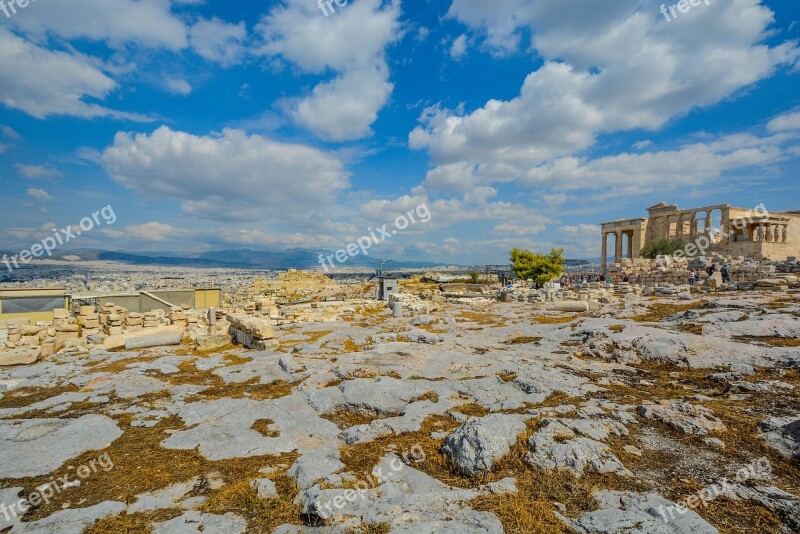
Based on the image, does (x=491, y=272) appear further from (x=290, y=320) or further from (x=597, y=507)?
(x=597, y=507)

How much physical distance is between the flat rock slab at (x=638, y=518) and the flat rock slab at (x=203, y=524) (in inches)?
124

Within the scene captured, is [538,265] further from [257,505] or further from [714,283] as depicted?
[257,505]

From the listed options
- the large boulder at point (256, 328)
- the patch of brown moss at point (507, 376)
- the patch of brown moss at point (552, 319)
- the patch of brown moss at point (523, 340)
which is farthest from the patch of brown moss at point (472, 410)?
the patch of brown moss at point (552, 319)

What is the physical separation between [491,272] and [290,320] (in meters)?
44.4

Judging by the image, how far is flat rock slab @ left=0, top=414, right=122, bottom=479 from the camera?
16.2 feet

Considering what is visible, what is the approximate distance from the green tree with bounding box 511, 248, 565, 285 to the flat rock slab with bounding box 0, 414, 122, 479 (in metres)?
41.7

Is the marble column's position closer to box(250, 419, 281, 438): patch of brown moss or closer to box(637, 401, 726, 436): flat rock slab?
box(637, 401, 726, 436): flat rock slab

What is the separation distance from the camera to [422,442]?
16.9 feet

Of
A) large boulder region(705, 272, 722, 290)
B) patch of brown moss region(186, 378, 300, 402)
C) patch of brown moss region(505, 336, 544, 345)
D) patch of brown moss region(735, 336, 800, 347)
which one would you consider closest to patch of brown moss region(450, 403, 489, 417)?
patch of brown moss region(186, 378, 300, 402)

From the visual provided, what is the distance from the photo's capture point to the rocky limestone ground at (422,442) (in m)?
3.64

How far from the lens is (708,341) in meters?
9.23

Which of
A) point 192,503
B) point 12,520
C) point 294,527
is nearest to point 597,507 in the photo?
point 294,527

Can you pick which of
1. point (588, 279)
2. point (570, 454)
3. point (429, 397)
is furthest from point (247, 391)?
point (588, 279)

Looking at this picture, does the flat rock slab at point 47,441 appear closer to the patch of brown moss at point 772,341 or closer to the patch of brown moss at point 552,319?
the patch of brown moss at point 772,341
